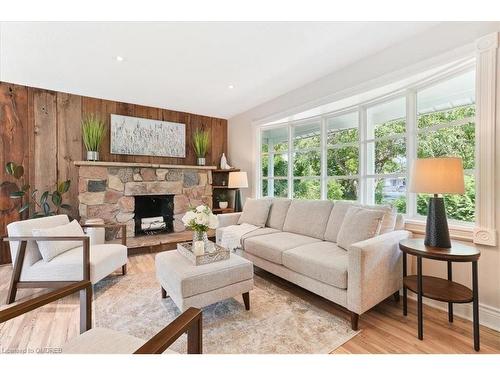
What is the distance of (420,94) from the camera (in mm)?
2490

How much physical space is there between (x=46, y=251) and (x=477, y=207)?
3.65 meters

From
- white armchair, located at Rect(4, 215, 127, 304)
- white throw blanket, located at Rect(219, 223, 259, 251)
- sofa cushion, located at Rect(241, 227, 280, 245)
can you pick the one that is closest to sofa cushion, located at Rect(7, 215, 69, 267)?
white armchair, located at Rect(4, 215, 127, 304)

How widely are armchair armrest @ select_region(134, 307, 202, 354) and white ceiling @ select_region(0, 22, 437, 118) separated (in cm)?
214

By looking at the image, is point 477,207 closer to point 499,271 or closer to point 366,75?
point 499,271

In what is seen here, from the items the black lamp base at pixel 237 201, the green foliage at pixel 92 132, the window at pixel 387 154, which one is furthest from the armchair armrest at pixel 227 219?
the green foliage at pixel 92 132

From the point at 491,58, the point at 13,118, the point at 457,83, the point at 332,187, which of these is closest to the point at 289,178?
the point at 332,187

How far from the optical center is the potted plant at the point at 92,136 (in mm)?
3644

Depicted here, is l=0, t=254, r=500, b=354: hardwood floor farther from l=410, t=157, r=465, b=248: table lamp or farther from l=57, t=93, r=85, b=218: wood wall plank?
l=57, t=93, r=85, b=218: wood wall plank

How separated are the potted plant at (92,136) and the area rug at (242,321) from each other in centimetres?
207

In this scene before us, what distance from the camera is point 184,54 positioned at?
251 centimetres

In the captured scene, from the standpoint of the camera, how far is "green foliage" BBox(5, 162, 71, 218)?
3118 mm

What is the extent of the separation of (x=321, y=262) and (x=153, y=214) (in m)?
3.24

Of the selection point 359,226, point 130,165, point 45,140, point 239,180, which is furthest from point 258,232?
point 45,140
